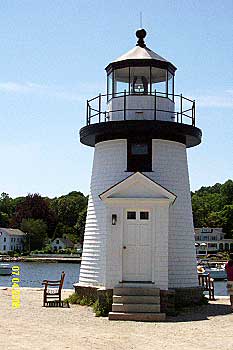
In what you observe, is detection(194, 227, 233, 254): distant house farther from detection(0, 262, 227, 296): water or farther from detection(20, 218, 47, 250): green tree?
detection(0, 262, 227, 296): water

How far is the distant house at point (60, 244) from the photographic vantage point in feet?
339

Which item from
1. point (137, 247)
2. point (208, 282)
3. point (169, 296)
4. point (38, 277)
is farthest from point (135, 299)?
point (38, 277)

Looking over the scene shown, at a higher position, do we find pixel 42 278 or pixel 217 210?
pixel 217 210

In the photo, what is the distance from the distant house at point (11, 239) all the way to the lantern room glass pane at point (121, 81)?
8682 centimetres

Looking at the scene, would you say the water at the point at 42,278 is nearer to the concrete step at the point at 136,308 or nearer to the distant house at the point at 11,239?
the distant house at the point at 11,239

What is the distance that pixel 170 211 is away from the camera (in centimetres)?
1745

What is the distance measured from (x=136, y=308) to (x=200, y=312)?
2113 mm

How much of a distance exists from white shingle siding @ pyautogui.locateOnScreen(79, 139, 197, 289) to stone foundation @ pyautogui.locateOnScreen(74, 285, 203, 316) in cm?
26

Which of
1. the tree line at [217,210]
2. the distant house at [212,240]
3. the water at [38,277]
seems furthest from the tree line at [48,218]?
the tree line at [217,210]

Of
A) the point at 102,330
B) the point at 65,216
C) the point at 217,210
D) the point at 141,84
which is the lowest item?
the point at 102,330

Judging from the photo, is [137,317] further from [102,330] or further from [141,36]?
[141,36]

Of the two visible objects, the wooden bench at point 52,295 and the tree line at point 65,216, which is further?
the tree line at point 65,216

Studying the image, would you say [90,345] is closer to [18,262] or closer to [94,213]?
[94,213]

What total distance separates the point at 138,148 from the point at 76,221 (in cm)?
9732
